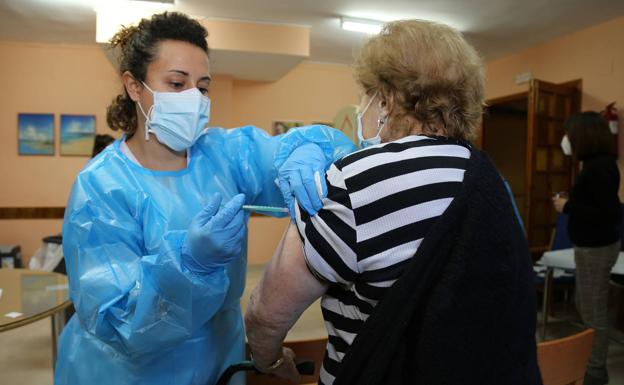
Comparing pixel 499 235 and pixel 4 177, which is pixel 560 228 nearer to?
pixel 499 235

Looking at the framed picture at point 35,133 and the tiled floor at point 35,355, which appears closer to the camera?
the tiled floor at point 35,355

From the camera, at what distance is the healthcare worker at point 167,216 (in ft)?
2.92

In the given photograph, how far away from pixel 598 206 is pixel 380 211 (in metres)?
2.42

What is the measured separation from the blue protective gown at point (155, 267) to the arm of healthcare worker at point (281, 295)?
147 mm

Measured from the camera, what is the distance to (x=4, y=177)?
502cm

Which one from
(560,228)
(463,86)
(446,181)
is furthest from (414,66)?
(560,228)

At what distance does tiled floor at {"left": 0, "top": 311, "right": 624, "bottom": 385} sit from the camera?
2.74 meters

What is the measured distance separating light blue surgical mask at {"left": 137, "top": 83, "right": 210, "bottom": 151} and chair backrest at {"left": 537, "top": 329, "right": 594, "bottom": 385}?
105 cm

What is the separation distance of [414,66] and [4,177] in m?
5.58

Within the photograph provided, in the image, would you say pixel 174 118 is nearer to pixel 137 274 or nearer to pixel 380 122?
pixel 137 274

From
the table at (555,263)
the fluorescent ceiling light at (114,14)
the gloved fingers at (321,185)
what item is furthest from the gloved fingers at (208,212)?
the fluorescent ceiling light at (114,14)

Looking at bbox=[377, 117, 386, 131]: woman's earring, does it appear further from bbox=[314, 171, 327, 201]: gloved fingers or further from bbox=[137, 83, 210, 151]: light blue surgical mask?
bbox=[137, 83, 210, 151]: light blue surgical mask

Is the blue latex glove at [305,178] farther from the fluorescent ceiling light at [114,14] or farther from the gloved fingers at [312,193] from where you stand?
the fluorescent ceiling light at [114,14]

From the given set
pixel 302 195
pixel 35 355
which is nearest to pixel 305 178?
pixel 302 195
